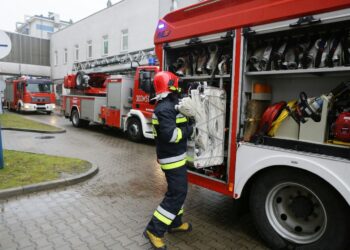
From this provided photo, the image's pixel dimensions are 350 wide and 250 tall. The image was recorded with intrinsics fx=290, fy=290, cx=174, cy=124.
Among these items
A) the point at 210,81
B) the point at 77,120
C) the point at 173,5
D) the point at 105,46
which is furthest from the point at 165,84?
the point at 105,46

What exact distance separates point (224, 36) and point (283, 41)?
0.69m

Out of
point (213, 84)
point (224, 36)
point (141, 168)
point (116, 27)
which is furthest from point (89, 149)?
point (116, 27)

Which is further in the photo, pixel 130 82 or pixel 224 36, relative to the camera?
pixel 130 82

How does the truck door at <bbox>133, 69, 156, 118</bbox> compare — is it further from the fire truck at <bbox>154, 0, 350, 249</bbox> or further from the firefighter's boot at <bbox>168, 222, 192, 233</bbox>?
the firefighter's boot at <bbox>168, 222, 192, 233</bbox>

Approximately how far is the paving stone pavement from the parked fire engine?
237 centimetres

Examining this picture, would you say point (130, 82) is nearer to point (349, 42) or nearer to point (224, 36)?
point (224, 36)

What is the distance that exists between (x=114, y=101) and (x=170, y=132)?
8250 millimetres

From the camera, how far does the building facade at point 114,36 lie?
498 inches

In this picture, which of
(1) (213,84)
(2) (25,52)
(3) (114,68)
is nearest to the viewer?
(1) (213,84)

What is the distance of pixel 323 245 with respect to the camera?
2.76m

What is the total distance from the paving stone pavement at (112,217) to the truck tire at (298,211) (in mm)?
339

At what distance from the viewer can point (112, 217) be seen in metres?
3.96

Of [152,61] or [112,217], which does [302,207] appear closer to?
[112,217]

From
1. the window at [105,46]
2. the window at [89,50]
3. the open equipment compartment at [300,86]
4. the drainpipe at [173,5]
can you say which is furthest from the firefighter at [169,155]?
the window at [89,50]
